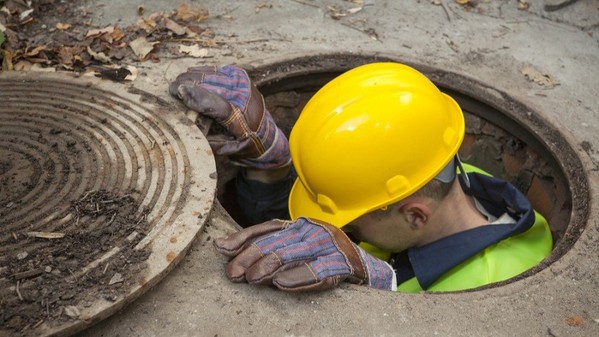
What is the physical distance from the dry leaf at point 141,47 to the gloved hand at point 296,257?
1493mm

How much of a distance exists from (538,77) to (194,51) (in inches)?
77.5

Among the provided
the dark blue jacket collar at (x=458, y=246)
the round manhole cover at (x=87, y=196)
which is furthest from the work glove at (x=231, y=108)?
the dark blue jacket collar at (x=458, y=246)

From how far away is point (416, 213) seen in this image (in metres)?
2.51

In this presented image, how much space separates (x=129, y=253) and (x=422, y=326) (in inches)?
41.0

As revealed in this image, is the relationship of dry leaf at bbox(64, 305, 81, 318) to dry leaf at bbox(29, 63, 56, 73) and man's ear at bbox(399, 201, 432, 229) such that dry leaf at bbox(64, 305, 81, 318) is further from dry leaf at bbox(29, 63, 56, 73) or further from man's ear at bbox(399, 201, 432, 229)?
dry leaf at bbox(29, 63, 56, 73)

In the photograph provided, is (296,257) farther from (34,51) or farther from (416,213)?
Answer: (34,51)

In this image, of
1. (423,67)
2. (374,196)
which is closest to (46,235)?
(374,196)

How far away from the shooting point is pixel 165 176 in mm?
2447

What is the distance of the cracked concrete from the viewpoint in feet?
6.62

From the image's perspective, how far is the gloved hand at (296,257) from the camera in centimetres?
204

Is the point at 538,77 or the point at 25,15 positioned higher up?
the point at 25,15

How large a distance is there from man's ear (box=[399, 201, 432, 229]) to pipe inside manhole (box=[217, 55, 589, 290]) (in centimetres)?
84

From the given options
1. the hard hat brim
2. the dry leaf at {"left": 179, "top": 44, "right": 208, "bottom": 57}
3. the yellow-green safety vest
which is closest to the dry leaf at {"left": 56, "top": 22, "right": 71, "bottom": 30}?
the dry leaf at {"left": 179, "top": 44, "right": 208, "bottom": 57}

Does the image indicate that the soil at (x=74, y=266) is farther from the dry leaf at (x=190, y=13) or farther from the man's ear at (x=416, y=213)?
the dry leaf at (x=190, y=13)
